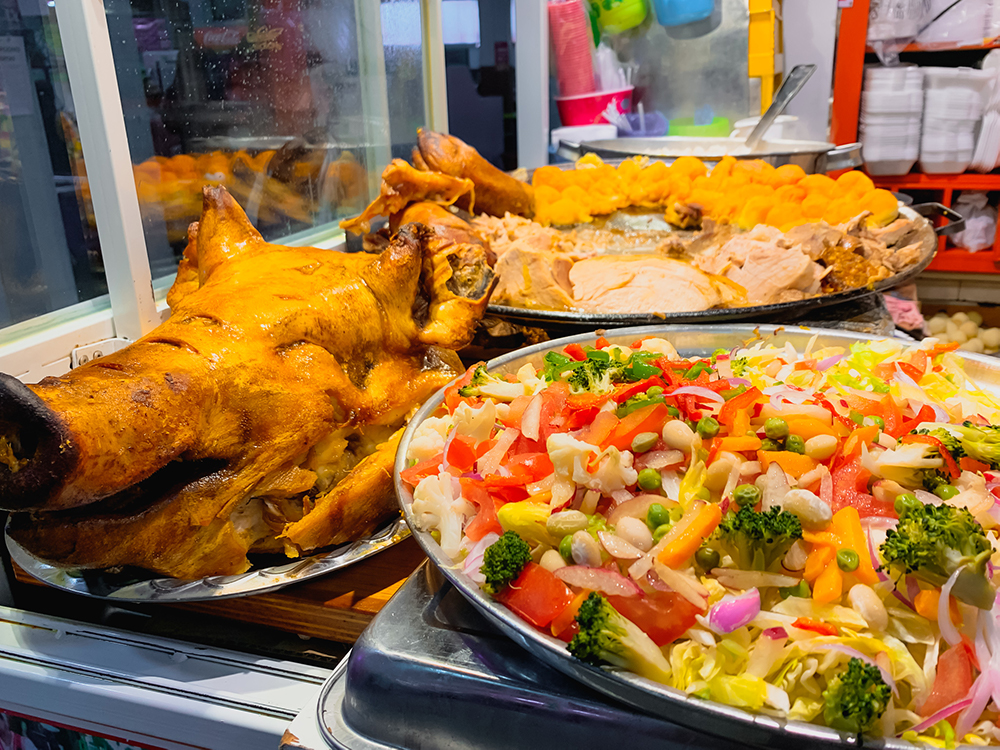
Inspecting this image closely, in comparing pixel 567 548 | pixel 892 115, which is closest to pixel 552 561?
pixel 567 548

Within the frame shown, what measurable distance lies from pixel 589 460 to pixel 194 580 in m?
0.65

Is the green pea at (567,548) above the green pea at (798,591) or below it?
above

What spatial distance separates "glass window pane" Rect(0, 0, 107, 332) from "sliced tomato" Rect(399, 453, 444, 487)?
40.5 inches

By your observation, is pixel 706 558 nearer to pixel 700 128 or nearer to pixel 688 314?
pixel 688 314

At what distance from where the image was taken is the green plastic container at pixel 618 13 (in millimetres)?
5137

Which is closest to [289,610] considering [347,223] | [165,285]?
[165,285]

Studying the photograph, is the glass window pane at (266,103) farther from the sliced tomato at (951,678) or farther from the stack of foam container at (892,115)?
the stack of foam container at (892,115)

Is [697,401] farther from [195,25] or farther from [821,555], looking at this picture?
[195,25]

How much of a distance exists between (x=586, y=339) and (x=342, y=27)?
79.5 inches

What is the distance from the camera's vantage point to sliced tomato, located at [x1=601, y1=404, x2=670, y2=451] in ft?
3.05

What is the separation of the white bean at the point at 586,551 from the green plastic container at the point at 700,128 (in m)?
4.91

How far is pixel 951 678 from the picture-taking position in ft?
2.28

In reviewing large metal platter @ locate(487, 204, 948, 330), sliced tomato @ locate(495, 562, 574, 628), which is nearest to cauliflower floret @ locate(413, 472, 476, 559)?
sliced tomato @ locate(495, 562, 574, 628)

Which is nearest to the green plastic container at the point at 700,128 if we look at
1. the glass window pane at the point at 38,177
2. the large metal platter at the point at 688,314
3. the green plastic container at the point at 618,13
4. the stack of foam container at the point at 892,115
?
the green plastic container at the point at 618,13
